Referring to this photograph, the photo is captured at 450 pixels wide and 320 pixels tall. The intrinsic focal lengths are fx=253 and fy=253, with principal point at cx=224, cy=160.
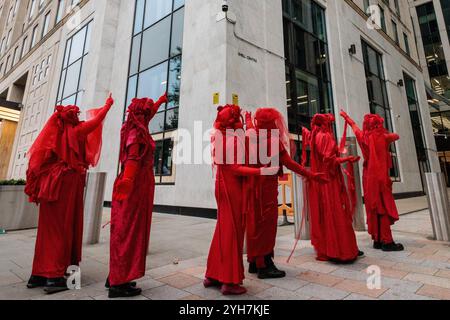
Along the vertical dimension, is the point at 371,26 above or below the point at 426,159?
above

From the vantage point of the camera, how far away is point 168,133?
31.1 ft

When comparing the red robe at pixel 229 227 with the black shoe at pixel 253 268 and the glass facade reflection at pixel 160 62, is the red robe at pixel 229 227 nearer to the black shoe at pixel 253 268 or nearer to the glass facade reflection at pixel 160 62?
the black shoe at pixel 253 268

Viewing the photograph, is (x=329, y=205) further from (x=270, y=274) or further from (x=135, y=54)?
(x=135, y=54)

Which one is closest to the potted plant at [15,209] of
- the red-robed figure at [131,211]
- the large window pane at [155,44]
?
the red-robed figure at [131,211]

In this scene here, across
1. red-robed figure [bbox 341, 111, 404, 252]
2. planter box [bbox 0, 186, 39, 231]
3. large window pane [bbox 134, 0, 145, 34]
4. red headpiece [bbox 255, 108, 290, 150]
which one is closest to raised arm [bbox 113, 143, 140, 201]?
red headpiece [bbox 255, 108, 290, 150]

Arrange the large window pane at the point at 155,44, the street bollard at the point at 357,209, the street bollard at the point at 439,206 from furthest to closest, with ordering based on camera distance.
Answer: the large window pane at the point at 155,44 < the street bollard at the point at 357,209 < the street bollard at the point at 439,206

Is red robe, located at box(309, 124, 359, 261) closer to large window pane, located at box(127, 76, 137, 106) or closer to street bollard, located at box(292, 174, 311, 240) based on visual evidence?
street bollard, located at box(292, 174, 311, 240)

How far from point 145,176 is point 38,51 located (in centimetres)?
2562

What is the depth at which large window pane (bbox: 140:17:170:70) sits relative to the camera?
10.6 metres

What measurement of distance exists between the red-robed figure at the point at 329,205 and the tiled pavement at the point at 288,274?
192mm

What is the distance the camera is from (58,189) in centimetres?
255

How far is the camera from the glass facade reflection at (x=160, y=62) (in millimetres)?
9562
